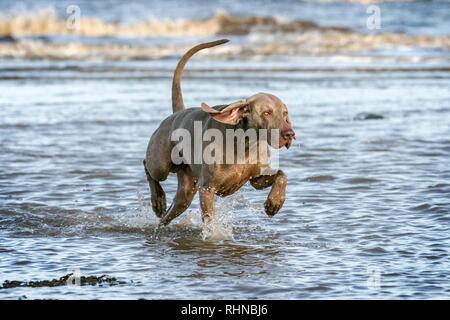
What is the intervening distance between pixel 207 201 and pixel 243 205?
1926mm

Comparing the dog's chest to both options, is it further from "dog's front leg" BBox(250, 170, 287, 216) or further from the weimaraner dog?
"dog's front leg" BBox(250, 170, 287, 216)

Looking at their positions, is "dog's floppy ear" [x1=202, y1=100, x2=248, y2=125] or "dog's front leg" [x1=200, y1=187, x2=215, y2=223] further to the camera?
"dog's front leg" [x1=200, y1=187, x2=215, y2=223]

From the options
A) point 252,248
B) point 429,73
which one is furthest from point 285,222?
point 429,73

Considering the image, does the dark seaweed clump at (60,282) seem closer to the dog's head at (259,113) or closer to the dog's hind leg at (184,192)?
the dog's head at (259,113)

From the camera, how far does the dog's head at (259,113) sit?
278 inches

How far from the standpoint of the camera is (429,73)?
21531 mm

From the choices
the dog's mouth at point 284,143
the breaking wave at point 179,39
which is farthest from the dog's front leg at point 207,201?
the breaking wave at point 179,39

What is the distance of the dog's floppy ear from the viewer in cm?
717

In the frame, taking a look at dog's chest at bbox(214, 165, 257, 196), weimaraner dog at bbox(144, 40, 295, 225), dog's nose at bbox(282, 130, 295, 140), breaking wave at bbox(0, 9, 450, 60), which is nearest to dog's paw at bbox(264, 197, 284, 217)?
weimaraner dog at bbox(144, 40, 295, 225)

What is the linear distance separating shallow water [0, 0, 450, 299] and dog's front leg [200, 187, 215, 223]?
0.29 meters

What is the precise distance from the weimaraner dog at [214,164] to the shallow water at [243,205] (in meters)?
0.33

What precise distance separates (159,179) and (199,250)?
0.94 metres
